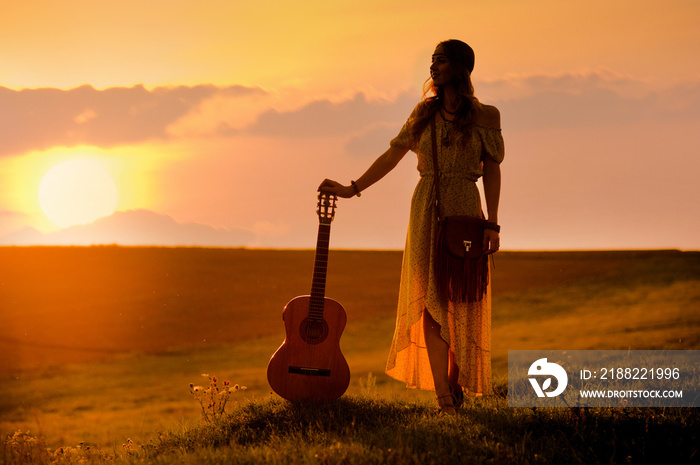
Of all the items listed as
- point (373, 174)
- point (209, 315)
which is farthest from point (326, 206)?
point (209, 315)

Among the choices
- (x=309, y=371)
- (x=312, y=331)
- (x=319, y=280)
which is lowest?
(x=309, y=371)

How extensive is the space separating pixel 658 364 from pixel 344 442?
4.48m

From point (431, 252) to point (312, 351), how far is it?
1544mm

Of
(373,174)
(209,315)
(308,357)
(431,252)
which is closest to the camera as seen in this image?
(431,252)

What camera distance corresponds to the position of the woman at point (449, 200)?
6.32 meters

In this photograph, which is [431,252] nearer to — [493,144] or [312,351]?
[493,144]

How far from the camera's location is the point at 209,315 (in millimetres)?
19094

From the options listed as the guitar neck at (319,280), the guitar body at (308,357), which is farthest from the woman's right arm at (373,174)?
the guitar body at (308,357)

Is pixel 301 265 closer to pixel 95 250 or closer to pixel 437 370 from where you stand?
pixel 95 250

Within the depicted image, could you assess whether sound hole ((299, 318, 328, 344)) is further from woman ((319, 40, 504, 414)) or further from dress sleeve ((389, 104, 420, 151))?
dress sleeve ((389, 104, 420, 151))

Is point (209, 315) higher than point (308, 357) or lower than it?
higher

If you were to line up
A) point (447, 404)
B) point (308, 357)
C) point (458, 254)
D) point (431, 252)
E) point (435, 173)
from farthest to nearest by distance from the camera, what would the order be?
point (308, 357)
point (447, 404)
point (431, 252)
point (435, 173)
point (458, 254)

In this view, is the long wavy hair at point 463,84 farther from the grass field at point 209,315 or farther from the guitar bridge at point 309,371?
the grass field at point 209,315

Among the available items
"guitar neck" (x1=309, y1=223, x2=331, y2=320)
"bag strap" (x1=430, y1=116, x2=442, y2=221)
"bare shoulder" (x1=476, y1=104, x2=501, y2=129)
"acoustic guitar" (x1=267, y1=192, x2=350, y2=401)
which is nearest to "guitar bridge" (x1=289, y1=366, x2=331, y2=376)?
"acoustic guitar" (x1=267, y1=192, x2=350, y2=401)
